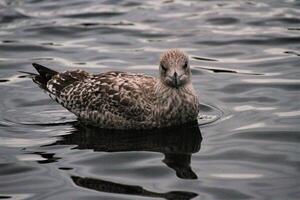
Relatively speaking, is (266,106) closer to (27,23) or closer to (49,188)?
(49,188)

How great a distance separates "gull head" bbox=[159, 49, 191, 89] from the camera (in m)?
10.4

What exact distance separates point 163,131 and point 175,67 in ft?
2.96

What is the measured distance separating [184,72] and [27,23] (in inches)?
324

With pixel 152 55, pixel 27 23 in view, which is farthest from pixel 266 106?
pixel 27 23

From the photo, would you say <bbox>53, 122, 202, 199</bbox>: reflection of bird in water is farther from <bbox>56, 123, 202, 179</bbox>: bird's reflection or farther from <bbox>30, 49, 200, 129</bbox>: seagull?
<bbox>30, 49, 200, 129</bbox>: seagull

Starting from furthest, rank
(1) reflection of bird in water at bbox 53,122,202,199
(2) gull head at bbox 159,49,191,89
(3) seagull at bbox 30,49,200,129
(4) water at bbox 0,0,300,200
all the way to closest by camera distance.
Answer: (3) seagull at bbox 30,49,200,129, (2) gull head at bbox 159,49,191,89, (1) reflection of bird in water at bbox 53,122,202,199, (4) water at bbox 0,0,300,200

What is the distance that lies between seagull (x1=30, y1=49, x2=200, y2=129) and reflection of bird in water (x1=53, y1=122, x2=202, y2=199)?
12cm

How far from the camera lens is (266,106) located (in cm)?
1155

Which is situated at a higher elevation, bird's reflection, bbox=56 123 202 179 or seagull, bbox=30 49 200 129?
seagull, bbox=30 49 200 129

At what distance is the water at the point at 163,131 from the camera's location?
883 centimetres

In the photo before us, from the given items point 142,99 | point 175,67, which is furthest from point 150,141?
point 175,67

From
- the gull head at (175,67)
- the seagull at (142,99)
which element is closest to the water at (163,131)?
the seagull at (142,99)

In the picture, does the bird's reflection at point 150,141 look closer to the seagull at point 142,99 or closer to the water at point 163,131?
the water at point 163,131

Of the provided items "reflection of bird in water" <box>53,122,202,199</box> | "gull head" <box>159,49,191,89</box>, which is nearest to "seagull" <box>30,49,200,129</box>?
"gull head" <box>159,49,191,89</box>
